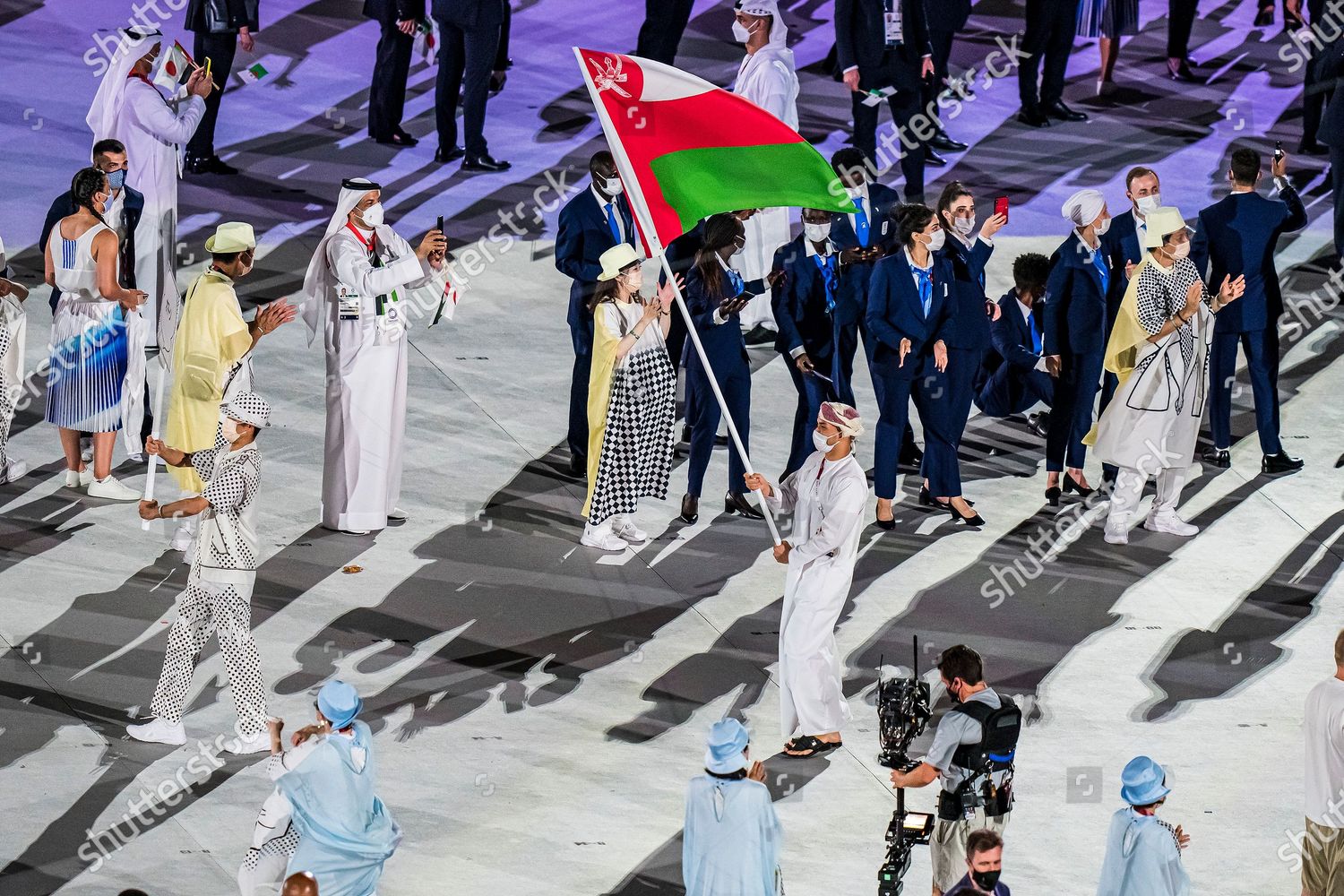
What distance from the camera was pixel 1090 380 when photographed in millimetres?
12297

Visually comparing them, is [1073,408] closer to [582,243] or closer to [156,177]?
[582,243]

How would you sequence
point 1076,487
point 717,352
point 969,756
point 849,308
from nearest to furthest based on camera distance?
point 969,756
point 717,352
point 849,308
point 1076,487

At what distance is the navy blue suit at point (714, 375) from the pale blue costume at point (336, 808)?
4.32 metres

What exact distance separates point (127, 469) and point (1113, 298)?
18.3 feet

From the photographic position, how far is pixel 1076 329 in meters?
12.2

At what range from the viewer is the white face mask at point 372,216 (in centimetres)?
1125

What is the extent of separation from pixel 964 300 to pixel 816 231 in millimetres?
897

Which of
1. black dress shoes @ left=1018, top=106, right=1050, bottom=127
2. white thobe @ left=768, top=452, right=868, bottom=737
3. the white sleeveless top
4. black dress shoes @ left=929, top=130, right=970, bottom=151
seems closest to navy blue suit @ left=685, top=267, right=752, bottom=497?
white thobe @ left=768, top=452, right=868, bottom=737

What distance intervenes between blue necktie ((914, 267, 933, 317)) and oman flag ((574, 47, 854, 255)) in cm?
175

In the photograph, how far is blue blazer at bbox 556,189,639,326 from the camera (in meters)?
12.0

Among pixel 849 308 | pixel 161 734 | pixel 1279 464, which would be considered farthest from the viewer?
pixel 1279 464

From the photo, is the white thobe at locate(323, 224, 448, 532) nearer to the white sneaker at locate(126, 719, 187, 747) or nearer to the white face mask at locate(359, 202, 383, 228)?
the white face mask at locate(359, 202, 383, 228)

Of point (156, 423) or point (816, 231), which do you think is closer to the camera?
point (816, 231)

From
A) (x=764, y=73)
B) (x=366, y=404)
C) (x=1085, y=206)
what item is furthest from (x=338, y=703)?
(x=764, y=73)
